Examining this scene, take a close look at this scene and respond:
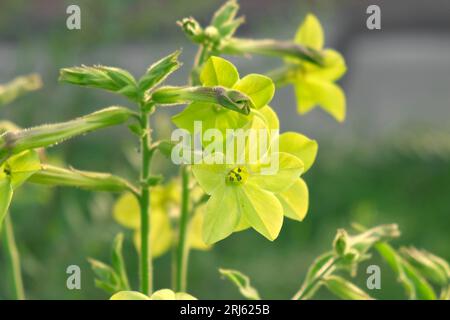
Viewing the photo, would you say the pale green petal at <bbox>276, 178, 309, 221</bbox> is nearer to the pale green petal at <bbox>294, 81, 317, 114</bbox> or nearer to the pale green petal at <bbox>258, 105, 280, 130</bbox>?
the pale green petal at <bbox>258, 105, 280, 130</bbox>

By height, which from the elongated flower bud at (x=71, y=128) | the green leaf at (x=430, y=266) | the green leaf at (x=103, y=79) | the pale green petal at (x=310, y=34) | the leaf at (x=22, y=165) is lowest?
the green leaf at (x=430, y=266)

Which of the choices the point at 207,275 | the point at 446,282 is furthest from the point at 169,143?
the point at 207,275

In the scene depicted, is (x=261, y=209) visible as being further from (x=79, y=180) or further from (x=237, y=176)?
(x=79, y=180)

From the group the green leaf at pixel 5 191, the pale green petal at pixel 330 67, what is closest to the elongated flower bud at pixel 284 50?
the pale green petal at pixel 330 67

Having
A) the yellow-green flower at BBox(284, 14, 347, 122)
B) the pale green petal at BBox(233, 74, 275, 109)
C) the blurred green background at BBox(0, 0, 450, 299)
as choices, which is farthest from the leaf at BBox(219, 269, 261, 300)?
the blurred green background at BBox(0, 0, 450, 299)

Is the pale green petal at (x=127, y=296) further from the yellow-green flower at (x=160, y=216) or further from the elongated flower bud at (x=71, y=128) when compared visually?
the yellow-green flower at (x=160, y=216)

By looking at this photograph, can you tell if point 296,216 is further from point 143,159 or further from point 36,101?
point 36,101
